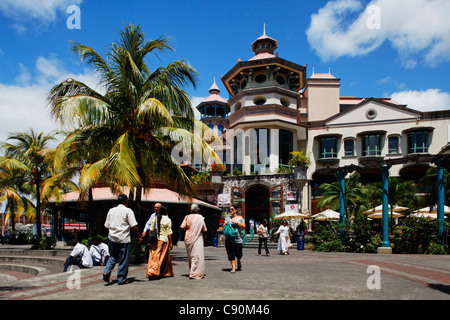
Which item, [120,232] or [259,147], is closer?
[120,232]

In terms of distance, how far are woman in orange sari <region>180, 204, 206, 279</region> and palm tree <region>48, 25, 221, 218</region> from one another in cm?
354

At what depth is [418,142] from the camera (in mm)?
32750

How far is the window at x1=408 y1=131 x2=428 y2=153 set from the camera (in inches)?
1278

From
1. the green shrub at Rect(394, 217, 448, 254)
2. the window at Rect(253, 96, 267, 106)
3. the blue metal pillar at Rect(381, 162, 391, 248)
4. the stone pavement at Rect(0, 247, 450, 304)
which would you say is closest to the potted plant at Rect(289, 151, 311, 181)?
the window at Rect(253, 96, 267, 106)

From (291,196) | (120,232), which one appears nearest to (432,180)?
(291,196)

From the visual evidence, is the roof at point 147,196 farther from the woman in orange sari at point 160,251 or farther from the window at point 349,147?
the window at point 349,147

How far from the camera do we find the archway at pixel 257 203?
33.0 m

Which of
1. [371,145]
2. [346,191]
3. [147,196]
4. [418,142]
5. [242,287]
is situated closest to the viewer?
[242,287]

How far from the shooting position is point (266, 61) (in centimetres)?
3409

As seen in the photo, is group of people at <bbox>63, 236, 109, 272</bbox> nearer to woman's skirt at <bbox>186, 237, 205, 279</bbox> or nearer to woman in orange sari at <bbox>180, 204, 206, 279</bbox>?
woman in orange sari at <bbox>180, 204, 206, 279</bbox>

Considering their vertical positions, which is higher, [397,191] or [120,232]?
[397,191]

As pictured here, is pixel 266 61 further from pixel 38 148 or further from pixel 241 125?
pixel 38 148

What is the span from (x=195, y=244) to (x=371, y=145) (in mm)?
29219

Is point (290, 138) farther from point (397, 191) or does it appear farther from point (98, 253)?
point (98, 253)
